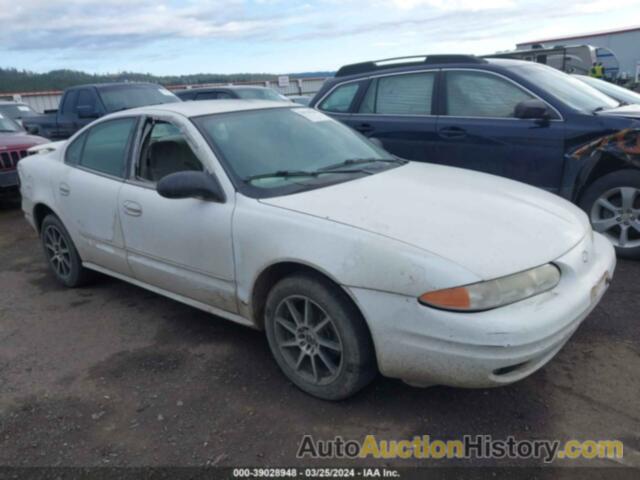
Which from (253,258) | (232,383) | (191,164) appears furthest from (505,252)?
(191,164)

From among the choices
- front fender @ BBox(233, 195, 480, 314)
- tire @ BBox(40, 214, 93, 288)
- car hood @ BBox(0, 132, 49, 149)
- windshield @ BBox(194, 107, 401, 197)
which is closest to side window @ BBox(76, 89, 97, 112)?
car hood @ BBox(0, 132, 49, 149)

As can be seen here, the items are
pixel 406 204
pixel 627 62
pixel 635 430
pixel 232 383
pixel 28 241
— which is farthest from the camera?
pixel 627 62

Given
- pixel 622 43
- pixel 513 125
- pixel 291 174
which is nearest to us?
pixel 291 174

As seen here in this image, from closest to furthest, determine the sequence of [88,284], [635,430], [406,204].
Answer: [635,430], [406,204], [88,284]

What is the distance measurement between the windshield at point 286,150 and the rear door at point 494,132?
1620mm

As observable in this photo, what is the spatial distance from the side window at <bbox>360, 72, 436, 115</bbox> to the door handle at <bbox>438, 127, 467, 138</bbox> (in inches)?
11.2

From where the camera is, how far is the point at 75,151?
448 centimetres

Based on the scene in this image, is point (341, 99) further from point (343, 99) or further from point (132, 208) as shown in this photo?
point (132, 208)

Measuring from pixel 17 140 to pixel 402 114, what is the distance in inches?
233

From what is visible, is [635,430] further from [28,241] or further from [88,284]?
[28,241]

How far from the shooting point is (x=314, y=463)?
247 centimetres

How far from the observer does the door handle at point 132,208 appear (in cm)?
362

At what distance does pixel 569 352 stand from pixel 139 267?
285 cm

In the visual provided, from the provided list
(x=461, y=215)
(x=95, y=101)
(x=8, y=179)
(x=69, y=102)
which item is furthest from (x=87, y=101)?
(x=461, y=215)
